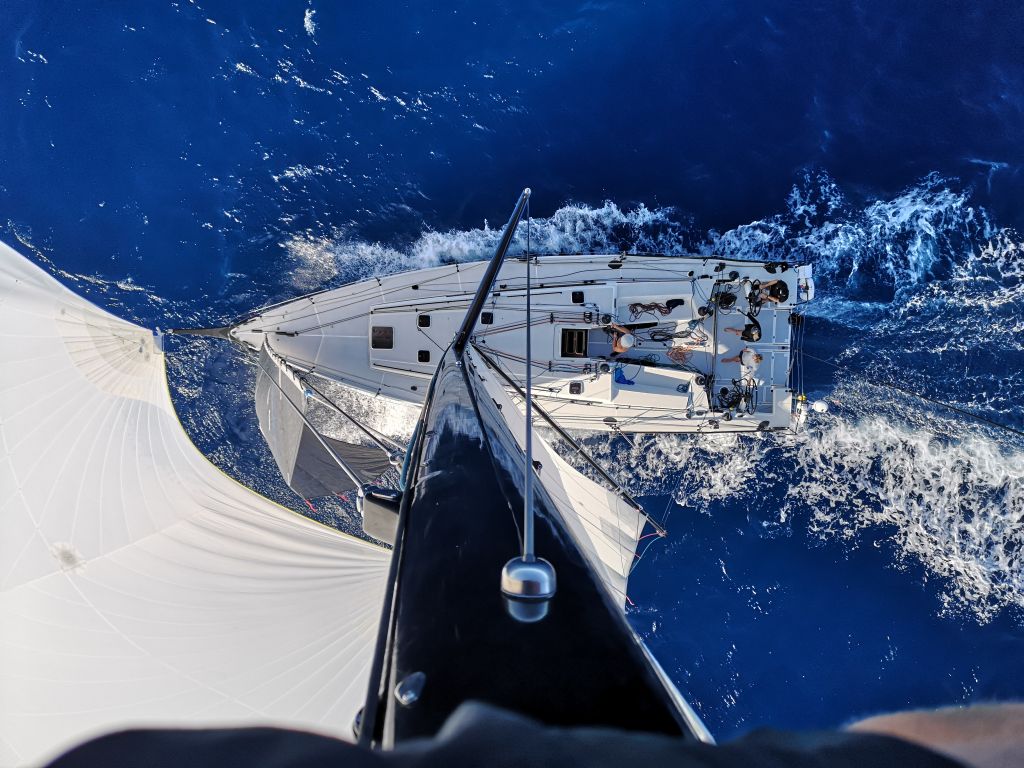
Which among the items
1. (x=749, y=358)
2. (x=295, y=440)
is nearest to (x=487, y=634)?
(x=295, y=440)

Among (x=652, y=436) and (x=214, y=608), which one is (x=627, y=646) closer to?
A: (x=214, y=608)

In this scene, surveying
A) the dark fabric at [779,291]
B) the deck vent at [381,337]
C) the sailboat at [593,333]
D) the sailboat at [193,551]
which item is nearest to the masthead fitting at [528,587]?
the sailboat at [193,551]

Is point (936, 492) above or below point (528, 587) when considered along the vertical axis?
below

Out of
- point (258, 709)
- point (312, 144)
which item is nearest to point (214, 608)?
point (258, 709)

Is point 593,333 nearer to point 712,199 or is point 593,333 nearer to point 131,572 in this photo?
point 712,199

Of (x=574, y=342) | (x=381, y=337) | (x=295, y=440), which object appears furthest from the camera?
(x=381, y=337)

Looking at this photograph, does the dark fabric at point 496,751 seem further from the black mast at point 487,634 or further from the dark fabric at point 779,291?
the dark fabric at point 779,291
